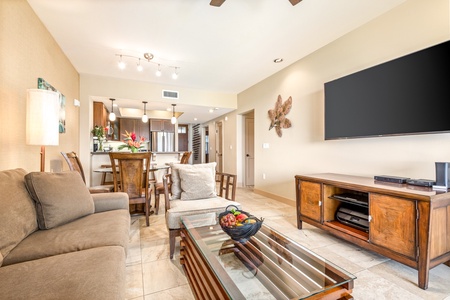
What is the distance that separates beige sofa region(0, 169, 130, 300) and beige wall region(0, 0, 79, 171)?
0.63 meters

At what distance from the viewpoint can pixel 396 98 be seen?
2.07m

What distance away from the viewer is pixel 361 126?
2.41 m

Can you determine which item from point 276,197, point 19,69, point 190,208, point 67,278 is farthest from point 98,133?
point 67,278

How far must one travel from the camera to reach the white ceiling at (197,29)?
7.16 feet

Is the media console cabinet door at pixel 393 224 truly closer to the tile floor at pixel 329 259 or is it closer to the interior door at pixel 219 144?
the tile floor at pixel 329 259

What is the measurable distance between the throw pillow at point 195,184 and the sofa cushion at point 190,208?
8cm

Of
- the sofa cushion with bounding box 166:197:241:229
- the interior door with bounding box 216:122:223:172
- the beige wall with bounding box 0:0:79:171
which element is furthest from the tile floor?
the interior door with bounding box 216:122:223:172

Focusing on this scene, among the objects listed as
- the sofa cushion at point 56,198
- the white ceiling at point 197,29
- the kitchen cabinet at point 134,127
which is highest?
the white ceiling at point 197,29

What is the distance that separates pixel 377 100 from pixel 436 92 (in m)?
0.49

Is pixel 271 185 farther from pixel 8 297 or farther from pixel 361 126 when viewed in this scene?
pixel 8 297

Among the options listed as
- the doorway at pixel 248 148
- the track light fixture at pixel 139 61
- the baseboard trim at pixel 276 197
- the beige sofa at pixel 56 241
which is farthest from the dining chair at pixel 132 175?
the doorway at pixel 248 148

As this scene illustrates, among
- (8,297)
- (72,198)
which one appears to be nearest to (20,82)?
(72,198)

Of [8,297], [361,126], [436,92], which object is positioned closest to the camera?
[8,297]

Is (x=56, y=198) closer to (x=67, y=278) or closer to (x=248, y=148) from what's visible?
(x=67, y=278)
